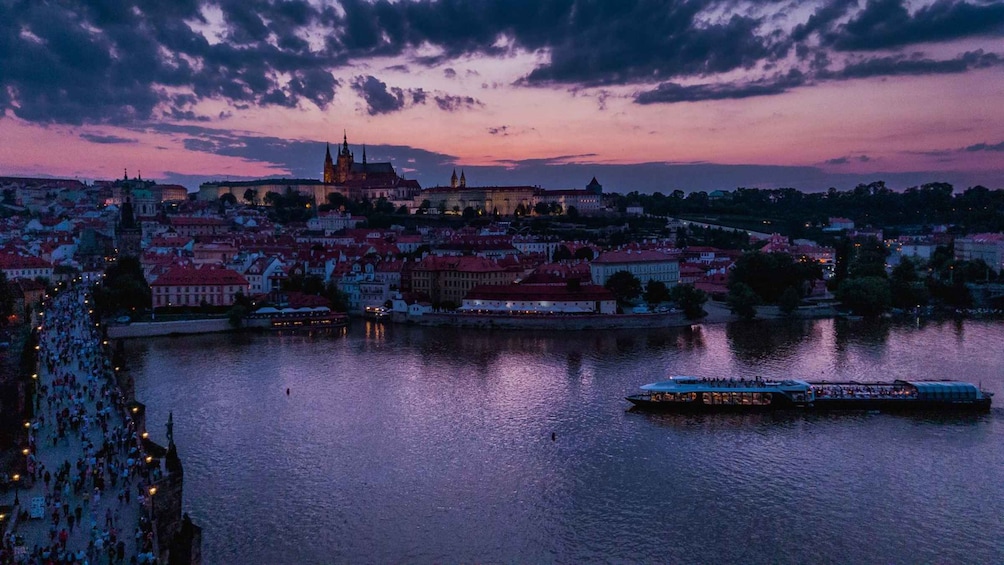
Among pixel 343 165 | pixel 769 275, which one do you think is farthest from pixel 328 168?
pixel 769 275

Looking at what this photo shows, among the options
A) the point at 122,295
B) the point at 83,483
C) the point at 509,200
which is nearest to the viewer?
the point at 83,483

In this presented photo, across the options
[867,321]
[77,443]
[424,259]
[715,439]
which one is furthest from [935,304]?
[77,443]

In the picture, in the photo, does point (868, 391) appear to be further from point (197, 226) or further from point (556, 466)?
point (197, 226)

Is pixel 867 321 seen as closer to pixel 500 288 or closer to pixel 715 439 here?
pixel 500 288

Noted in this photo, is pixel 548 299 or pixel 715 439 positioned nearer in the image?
pixel 715 439

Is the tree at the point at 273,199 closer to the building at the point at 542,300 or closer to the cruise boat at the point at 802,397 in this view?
the building at the point at 542,300

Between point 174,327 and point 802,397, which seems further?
point 174,327

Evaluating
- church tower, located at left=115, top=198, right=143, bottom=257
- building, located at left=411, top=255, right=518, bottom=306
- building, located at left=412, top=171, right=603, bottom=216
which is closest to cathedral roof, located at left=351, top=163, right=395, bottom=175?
building, located at left=412, top=171, right=603, bottom=216

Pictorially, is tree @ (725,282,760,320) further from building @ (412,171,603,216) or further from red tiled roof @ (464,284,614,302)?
building @ (412,171,603,216)
